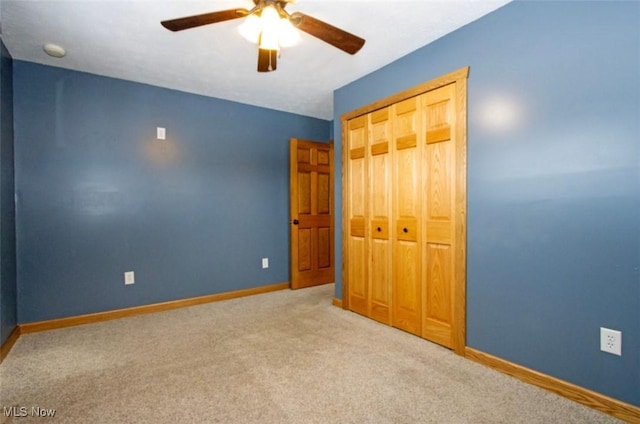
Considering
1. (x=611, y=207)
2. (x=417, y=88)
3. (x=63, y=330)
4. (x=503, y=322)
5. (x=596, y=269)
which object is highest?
(x=417, y=88)

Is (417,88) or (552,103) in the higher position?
(417,88)

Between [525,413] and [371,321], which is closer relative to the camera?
[525,413]

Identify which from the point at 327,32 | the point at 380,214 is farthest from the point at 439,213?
the point at 327,32

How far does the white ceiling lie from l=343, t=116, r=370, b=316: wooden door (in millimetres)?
612

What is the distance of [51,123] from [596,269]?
430cm

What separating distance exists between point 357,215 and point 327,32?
1815 millimetres

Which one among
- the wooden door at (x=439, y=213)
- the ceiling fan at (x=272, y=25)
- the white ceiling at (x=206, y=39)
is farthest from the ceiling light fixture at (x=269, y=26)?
the wooden door at (x=439, y=213)

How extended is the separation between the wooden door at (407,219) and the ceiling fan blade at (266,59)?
3.91 ft

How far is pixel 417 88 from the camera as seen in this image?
2.49 m

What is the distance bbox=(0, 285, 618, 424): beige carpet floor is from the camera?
1585 mm

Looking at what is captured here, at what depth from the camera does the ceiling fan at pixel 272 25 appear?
157 centimetres

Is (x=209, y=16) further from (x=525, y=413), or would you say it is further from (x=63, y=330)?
(x=63, y=330)

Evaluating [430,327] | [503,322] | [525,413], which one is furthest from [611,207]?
[430,327]

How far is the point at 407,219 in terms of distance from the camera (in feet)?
8.54
